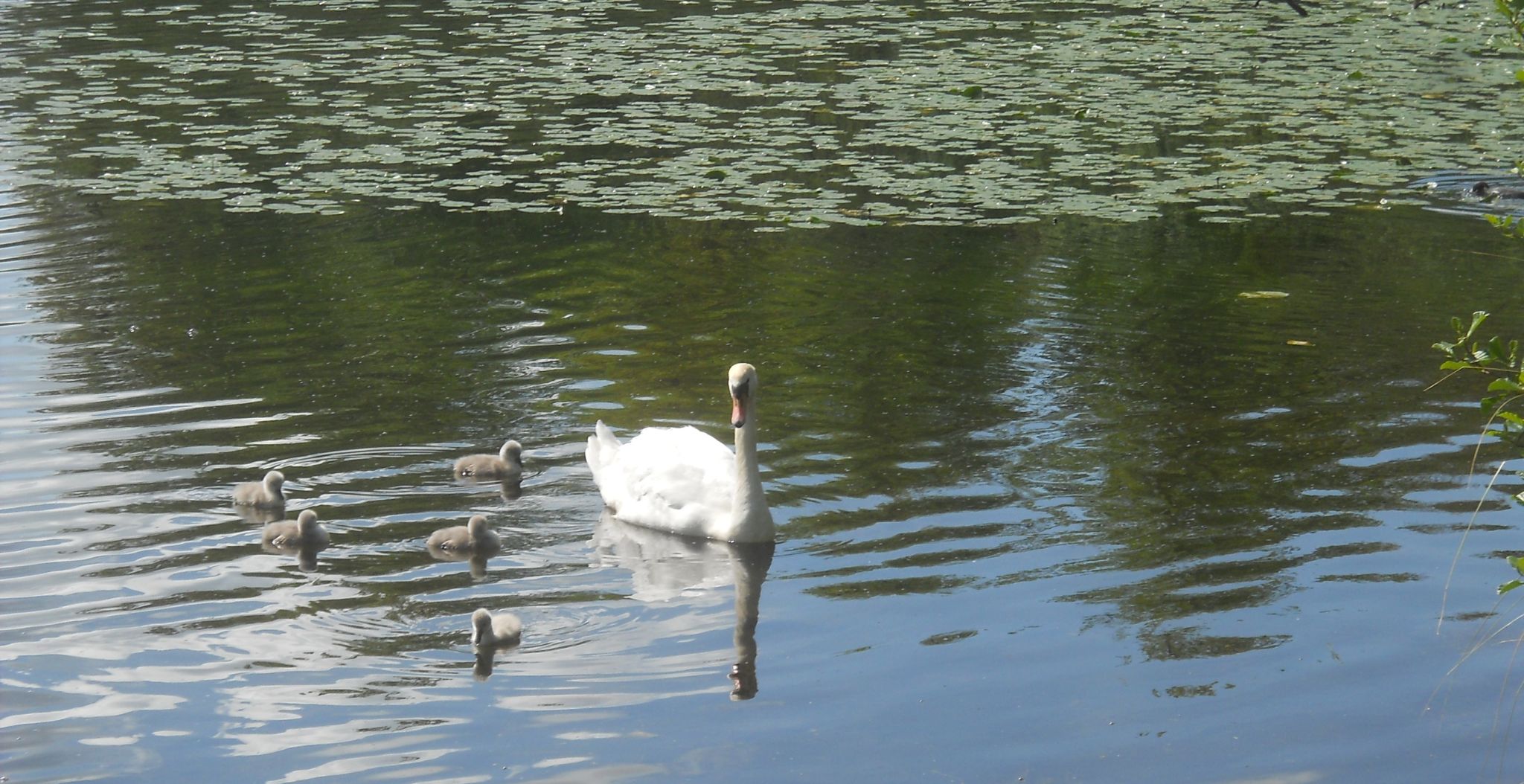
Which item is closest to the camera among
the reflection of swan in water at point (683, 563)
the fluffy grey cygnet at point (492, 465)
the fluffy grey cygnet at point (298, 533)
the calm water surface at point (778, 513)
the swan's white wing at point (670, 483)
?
the calm water surface at point (778, 513)

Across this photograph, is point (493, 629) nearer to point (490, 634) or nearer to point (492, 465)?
point (490, 634)

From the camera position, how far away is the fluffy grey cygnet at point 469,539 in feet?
23.9

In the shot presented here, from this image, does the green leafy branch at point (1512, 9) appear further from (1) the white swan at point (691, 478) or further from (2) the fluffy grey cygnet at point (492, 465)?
(2) the fluffy grey cygnet at point (492, 465)

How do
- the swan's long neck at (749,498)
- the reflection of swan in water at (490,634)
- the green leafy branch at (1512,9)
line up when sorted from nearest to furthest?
1. the green leafy branch at (1512,9)
2. the reflection of swan in water at (490,634)
3. the swan's long neck at (749,498)

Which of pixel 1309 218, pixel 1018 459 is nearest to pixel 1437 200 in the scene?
pixel 1309 218

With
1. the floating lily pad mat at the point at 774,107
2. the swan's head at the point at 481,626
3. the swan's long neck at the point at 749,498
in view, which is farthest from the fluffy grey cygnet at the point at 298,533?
the floating lily pad mat at the point at 774,107

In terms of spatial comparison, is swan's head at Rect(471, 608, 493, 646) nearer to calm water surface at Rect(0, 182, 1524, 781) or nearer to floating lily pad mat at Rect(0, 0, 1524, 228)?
calm water surface at Rect(0, 182, 1524, 781)

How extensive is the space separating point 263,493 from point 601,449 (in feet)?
5.11

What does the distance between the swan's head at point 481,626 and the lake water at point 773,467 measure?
12cm

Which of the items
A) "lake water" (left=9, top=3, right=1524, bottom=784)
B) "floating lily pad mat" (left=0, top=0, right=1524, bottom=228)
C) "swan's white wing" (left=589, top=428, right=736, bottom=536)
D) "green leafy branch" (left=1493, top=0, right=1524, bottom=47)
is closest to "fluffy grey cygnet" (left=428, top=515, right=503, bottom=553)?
"lake water" (left=9, top=3, right=1524, bottom=784)

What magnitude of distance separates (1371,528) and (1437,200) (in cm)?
717

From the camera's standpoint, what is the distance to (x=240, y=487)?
779 centimetres

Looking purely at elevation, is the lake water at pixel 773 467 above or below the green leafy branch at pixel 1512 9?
below

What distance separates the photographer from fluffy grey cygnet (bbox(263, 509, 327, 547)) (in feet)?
23.7
